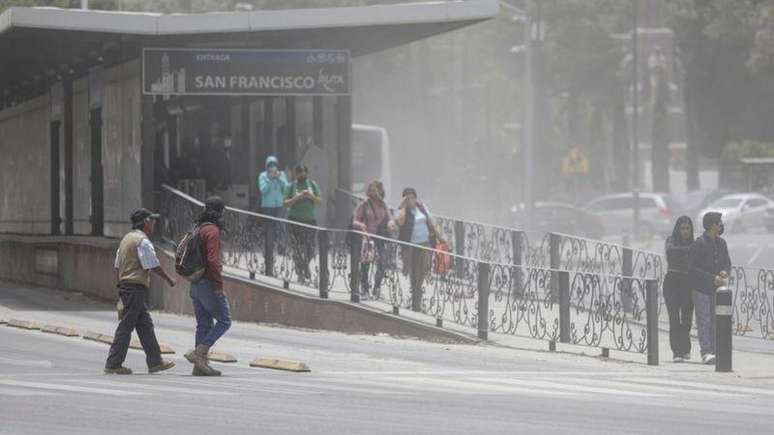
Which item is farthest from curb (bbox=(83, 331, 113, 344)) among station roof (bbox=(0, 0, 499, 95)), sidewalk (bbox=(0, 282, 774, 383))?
station roof (bbox=(0, 0, 499, 95))

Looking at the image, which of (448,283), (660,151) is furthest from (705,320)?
(660,151)

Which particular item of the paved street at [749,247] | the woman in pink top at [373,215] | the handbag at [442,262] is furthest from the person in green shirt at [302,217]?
the paved street at [749,247]

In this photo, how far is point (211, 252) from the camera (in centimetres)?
1688

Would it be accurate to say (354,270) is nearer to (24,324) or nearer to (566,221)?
(24,324)

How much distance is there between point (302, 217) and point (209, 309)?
29.6 feet

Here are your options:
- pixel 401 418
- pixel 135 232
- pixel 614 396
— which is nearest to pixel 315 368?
pixel 135 232

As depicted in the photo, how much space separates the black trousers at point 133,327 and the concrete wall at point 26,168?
61.3 ft

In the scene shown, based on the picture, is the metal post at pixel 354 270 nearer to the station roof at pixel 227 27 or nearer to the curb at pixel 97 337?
the curb at pixel 97 337

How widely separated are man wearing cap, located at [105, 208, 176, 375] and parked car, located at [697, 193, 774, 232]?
5319 cm

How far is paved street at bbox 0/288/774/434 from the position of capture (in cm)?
1313

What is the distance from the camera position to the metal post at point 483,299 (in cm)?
2267

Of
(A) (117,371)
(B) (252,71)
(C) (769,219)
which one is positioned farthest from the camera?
(C) (769,219)

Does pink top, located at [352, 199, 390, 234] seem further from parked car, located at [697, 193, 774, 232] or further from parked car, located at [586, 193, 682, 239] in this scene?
parked car, located at [697, 193, 774, 232]

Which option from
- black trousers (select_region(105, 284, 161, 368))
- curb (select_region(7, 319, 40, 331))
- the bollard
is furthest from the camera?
curb (select_region(7, 319, 40, 331))
